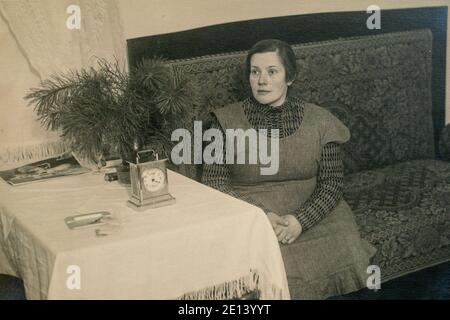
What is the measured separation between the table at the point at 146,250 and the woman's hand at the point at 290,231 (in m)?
0.37

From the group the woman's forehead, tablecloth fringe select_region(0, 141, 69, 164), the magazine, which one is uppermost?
the woman's forehead

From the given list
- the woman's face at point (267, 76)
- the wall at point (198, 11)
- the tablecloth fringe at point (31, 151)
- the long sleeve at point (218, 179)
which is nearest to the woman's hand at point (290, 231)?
the long sleeve at point (218, 179)

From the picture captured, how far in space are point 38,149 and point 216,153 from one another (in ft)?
2.32

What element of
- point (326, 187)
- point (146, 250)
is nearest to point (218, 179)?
point (326, 187)

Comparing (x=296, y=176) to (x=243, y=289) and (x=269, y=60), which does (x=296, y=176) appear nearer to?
(x=269, y=60)

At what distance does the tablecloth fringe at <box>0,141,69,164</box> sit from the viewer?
2117mm

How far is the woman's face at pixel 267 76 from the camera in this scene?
6.46ft

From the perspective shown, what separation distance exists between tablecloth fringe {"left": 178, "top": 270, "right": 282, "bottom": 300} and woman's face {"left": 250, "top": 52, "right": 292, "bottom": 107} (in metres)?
0.75

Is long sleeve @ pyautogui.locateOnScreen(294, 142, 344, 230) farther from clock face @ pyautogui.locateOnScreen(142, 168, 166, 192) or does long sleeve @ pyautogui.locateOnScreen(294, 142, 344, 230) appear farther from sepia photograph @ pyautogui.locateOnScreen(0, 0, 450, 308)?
clock face @ pyautogui.locateOnScreen(142, 168, 166, 192)

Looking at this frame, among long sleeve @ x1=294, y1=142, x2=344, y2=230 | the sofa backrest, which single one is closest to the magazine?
the sofa backrest

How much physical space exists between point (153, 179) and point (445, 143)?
1835 millimetres

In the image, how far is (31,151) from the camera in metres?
2.15

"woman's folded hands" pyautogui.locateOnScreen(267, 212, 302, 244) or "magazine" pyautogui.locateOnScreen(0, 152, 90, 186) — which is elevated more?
"magazine" pyautogui.locateOnScreen(0, 152, 90, 186)
